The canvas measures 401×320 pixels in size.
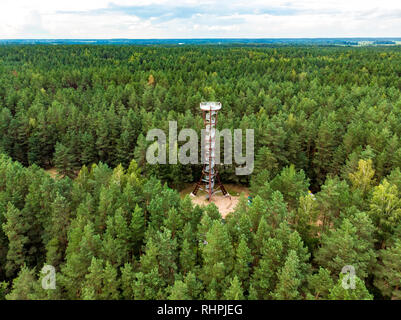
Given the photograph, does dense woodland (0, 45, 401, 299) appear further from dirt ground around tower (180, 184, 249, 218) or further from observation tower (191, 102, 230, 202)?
observation tower (191, 102, 230, 202)

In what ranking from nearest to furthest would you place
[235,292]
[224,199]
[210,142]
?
[235,292], [210,142], [224,199]

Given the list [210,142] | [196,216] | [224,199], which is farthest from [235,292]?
[224,199]

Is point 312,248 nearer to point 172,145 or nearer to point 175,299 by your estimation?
point 175,299

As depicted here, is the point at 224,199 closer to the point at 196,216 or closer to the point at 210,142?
the point at 210,142

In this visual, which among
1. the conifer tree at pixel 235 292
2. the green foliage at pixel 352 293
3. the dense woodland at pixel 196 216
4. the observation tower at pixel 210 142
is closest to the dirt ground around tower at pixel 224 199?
the observation tower at pixel 210 142

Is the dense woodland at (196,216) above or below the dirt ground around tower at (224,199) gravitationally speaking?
above

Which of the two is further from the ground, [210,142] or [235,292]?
[210,142]

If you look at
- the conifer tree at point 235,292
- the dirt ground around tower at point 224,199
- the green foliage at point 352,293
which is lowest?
the dirt ground around tower at point 224,199

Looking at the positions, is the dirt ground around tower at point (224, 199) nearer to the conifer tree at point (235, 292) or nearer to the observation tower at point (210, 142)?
the observation tower at point (210, 142)
